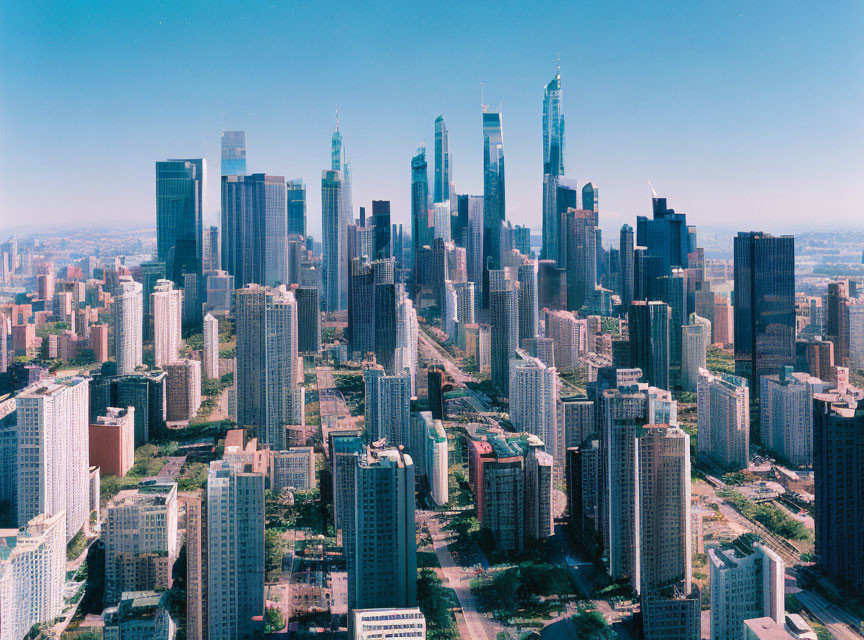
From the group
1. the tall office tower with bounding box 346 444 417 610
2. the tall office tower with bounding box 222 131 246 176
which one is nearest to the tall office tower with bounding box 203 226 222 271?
the tall office tower with bounding box 222 131 246 176

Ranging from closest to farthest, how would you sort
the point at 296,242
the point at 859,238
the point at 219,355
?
the point at 859,238 < the point at 219,355 < the point at 296,242

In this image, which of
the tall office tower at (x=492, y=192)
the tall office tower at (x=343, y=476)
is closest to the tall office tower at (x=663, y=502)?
the tall office tower at (x=343, y=476)

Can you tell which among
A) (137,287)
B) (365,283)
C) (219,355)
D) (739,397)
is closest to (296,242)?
(365,283)

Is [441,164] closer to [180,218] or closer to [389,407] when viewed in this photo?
[180,218]

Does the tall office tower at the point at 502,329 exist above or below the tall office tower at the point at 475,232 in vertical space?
below

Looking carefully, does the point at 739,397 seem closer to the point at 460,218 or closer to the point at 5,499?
the point at 5,499

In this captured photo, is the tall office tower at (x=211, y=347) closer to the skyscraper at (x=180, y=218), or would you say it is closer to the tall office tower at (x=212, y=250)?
the skyscraper at (x=180, y=218)

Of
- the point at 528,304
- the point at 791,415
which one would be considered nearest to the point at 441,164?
the point at 528,304
